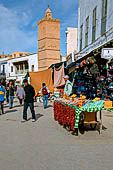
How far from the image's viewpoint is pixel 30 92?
6996 millimetres

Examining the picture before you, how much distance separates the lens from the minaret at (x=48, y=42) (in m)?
37.0

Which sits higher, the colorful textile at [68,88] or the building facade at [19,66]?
the building facade at [19,66]

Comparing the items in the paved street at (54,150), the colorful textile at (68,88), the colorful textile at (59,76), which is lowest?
the paved street at (54,150)

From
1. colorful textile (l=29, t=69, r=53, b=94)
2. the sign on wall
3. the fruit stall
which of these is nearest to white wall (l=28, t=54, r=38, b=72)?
colorful textile (l=29, t=69, r=53, b=94)

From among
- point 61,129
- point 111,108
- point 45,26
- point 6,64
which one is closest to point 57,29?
point 45,26

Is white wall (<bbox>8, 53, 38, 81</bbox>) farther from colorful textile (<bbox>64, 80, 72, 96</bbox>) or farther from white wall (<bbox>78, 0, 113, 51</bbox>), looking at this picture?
colorful textile (<bbox>64, 80, 72, 96</bbox>)

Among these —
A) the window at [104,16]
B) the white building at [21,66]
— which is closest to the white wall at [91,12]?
the window at [104,16]

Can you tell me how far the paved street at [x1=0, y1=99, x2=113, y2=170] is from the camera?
10.7ft

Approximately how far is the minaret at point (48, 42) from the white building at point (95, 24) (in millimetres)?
22233

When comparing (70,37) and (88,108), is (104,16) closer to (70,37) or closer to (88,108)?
(88,108)

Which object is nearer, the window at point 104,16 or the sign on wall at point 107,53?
the sign on wall at point 107,53

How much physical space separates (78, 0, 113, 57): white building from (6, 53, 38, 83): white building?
25.0 m

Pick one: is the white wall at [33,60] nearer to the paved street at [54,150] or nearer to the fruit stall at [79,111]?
the fruit stall at [79,111]

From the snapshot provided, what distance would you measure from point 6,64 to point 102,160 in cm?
4474
